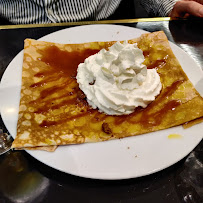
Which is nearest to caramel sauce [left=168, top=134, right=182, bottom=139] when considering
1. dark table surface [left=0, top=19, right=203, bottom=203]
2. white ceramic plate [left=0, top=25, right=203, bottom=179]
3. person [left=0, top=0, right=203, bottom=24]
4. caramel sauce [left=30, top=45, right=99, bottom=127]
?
white ceramic plate [left=0, top=25, right=203, bottom=179]

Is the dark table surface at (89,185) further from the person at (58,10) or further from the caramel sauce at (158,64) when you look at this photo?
the person at (58,10)

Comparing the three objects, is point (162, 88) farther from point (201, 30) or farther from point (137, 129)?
point (201, 30)

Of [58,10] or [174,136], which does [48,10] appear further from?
[174,136]

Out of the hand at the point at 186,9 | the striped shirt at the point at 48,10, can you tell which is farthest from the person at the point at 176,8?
the striped shirt at the point at 48,10

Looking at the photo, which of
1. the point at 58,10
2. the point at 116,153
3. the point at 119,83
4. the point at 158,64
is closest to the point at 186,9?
the point at 158,64

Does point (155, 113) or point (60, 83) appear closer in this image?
point (155, 113)

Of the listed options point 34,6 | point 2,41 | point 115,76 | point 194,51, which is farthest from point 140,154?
point 34,6

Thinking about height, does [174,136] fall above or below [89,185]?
above
